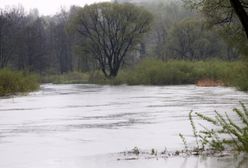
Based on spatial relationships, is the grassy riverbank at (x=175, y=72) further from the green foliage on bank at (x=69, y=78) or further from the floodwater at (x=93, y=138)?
the floodwater at (x=93, y=138)

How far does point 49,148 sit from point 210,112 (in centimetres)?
1035

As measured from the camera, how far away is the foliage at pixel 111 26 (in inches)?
2904

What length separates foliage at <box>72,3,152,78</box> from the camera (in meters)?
73.8

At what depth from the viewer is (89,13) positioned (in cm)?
7362

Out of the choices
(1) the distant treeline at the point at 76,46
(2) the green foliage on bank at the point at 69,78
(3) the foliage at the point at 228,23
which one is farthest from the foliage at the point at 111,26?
(3) the foliage at the point at 228,23

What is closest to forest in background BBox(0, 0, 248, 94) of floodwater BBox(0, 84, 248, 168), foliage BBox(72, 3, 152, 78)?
foliage BBox(72, 3, 152, 78)

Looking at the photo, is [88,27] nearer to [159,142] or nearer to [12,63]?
[12,63]

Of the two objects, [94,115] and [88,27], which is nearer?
[94,115]

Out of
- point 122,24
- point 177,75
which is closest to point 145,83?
point 177,75

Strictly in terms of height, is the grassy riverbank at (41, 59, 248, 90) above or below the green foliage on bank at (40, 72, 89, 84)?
above

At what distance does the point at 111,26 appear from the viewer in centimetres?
7581

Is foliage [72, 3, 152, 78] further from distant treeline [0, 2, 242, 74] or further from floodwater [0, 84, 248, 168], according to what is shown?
floodwater [0, 84, 248, 168]

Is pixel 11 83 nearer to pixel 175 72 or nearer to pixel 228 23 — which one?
pixel 228 23

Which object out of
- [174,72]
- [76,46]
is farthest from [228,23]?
[76,46]
